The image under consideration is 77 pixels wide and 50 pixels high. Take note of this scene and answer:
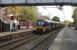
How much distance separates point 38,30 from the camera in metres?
52.3

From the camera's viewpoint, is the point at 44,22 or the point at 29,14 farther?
the point at 29,14

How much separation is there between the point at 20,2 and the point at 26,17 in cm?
5966

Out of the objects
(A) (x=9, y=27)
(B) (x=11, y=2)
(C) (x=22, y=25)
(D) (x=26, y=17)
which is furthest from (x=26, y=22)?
(B) (x=11, y=2)

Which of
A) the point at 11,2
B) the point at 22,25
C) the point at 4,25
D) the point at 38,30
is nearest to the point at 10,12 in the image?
the point at 22,25

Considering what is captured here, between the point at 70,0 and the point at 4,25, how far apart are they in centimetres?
2786

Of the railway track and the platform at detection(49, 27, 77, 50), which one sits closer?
the platform at detection(49, 27, 77, 50)

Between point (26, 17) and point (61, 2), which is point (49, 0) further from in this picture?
point (26, 17)

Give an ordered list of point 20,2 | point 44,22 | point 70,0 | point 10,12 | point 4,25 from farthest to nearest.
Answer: point 10,12
point 4,25
point 44,22
point 20,2
point 70,0

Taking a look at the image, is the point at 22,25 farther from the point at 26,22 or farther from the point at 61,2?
the point at 61,2

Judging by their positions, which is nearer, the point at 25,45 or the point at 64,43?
the point at 25,45

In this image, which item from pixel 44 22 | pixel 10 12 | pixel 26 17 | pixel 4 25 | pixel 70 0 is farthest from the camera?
pixel 26 17

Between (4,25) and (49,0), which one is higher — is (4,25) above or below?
below

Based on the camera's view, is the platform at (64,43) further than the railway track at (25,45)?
No

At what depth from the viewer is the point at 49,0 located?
32906 mm
